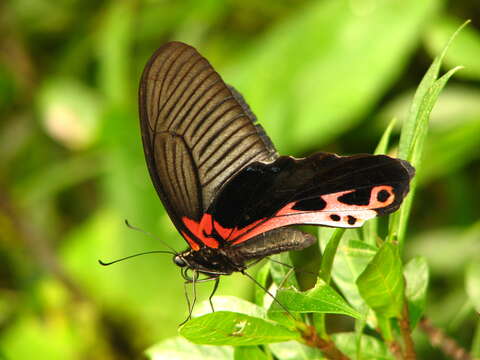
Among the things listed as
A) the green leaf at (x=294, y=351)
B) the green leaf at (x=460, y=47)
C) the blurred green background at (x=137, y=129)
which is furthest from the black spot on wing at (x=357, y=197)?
the green leaf at (x=460, y=47)

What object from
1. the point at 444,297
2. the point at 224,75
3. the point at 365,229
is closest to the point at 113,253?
the point at 224,75

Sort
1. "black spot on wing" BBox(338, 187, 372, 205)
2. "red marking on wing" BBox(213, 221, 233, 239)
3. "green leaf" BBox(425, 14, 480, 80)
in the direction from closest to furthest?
"black spot on wing" BBox(338, 187, 372, 205)
"red marking on wing" BBox(213, 221, 233, 239)
"green leaf" BBox(425, 14, 480, 80)

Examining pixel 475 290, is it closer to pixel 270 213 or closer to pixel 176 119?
pixel 270 213

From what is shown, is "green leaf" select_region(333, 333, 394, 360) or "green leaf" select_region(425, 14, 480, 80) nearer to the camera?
"green leaf" select_region(333, 333, 394, 360)

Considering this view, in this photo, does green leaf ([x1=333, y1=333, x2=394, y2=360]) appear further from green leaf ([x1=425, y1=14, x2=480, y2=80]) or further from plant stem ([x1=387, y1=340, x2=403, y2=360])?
green leaf ([x1=425, y1=14, x2=480, y2=80])

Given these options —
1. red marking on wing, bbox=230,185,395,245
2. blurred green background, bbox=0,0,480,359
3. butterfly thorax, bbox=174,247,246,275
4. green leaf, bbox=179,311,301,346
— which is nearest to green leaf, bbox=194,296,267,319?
green leaf, bbox=179,311,301,346

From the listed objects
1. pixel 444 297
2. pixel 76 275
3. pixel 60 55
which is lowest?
pixel 76 275

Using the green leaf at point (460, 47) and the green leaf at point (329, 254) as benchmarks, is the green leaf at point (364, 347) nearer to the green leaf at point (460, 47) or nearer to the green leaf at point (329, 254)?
the green leaf at point (329, 254)
